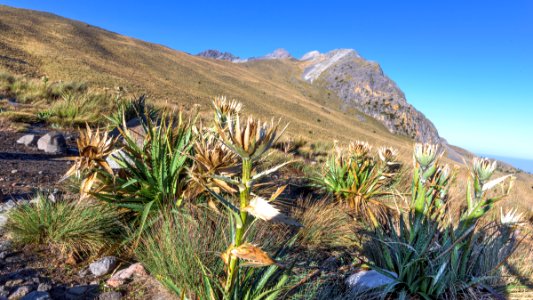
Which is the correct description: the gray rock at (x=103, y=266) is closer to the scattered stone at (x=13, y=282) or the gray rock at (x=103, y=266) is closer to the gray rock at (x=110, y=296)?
the gray rock at (x=110, y=296)

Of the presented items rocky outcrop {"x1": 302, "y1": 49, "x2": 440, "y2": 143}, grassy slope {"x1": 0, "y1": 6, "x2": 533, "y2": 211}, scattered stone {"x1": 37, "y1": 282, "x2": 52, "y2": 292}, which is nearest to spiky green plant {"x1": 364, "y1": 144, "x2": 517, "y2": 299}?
scattered stone {"x1": 37, "y1": 282, "x2": 52, "y2": 292}

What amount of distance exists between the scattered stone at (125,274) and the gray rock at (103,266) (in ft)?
0.30

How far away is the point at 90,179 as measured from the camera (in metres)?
2.75

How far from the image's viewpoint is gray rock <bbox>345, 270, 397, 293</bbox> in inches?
106

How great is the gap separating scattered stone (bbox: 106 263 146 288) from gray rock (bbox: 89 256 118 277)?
0.09 metres

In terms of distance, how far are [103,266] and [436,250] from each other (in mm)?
2874

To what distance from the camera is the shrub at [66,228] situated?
108 inches

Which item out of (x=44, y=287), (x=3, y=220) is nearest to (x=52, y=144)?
(x=3, y=220)

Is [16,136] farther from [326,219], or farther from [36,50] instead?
[36,50]

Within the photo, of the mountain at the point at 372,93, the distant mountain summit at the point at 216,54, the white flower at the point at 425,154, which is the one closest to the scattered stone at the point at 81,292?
the white flower at the point at 425,154

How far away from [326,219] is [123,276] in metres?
2.45

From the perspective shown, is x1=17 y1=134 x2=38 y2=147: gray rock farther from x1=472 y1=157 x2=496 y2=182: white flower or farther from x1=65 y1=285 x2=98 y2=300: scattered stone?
x1=472 y1=157 x2=496 y2=182: white flower

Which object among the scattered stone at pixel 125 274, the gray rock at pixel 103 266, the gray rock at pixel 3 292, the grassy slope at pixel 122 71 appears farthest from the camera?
the grassy slope at pixel 122 71

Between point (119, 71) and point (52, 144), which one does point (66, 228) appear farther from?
Result: point (119, 71)
